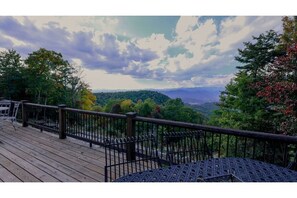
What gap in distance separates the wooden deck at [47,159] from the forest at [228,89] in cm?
634

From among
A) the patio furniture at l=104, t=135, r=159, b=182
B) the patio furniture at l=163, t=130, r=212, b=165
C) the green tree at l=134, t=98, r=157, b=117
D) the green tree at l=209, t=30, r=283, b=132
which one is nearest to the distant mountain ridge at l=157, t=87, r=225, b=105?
the green tree at l=209, t=30, r=283, b=132

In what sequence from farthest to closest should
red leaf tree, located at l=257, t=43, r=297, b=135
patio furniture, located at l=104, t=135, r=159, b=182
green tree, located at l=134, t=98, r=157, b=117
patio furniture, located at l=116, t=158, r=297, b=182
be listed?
green tree, located at l=134, t=98, r=157, b=117, red leaf tree, located at l=257, t=43, r=297, b=135, patio furniture, located at l=104, t=135, r=159, b=182, patio furniture, located at l=116, t=158, r=297, b=182

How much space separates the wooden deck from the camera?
310 cm

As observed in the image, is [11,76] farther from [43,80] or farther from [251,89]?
[251,89]

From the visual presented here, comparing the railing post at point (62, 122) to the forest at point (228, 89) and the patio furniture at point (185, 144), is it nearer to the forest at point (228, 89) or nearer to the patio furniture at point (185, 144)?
the patio furniture at point (185, 144)

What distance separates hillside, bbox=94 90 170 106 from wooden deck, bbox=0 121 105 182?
43.6 feet

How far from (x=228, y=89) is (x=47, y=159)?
32.6 ft

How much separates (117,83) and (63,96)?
5903 millimetres

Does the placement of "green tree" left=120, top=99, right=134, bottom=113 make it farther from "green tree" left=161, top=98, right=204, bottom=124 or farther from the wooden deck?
the wooden deck

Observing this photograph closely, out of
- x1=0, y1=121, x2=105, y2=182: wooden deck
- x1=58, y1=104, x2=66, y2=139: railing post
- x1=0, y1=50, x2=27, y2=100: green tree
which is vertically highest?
x1=0, y1=50, x2=27, y2=100: green tree

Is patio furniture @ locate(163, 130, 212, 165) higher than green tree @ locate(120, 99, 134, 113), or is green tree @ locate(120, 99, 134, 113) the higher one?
patio furniture @ locate(163, 130, 212, 165)

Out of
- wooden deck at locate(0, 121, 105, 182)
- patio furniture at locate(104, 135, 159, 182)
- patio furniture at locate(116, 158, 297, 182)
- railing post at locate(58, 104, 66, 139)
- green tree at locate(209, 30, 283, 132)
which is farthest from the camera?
green tree at locate(209, 30, 283, 132)

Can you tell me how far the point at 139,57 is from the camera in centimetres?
1353

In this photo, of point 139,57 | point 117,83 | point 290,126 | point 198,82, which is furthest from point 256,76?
point 117,83
